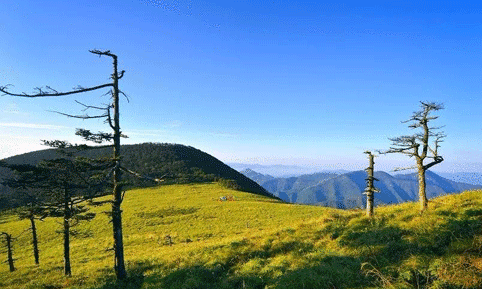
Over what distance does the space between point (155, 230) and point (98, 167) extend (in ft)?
124

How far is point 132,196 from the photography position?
79.9 metres

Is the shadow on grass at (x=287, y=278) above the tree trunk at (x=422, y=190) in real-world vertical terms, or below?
below

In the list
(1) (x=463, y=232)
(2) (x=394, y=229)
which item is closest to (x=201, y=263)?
(2) (x=394, y=229)

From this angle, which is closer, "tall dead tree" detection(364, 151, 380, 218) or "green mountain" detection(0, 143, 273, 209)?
"tall dead tree" detection(364, 151, 380, 218)

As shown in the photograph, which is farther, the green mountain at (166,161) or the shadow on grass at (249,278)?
the green mountain at (166,161)

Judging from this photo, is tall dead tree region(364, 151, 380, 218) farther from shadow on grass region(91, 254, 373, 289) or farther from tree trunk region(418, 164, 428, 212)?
shadow on grass region(91, 254, 373, 289)

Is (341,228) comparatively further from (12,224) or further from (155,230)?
(12,224)

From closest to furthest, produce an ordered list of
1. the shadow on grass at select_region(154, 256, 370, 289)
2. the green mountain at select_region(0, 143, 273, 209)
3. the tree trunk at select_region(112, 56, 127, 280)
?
the shadow on grass at select_region(154, 256, 370, 289), the tree trunk at select_region(112, 56, 127, 280), the green mountain at select_region(0, 143, 273, 209)

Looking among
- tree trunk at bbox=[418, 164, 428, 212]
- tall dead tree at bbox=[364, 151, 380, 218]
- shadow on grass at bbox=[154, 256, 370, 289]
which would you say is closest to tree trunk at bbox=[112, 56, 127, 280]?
shadow on grass at bbox=[154, 256, 370, 289]

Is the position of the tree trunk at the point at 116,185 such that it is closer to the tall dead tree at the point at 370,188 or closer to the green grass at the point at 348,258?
the green grass at the point at 348,258

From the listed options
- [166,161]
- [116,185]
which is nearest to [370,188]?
[116,185]

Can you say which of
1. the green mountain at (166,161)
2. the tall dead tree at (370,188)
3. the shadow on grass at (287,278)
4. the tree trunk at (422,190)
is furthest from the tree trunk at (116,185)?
the green mountain at (166,161)

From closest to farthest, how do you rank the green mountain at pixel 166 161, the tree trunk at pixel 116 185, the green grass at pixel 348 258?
the green grass at pixel 348 258
the tree trunk at pixel 116 185
the green mountain at pixel 166 161

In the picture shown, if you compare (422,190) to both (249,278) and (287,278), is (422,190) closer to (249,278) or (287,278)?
(287,278)
